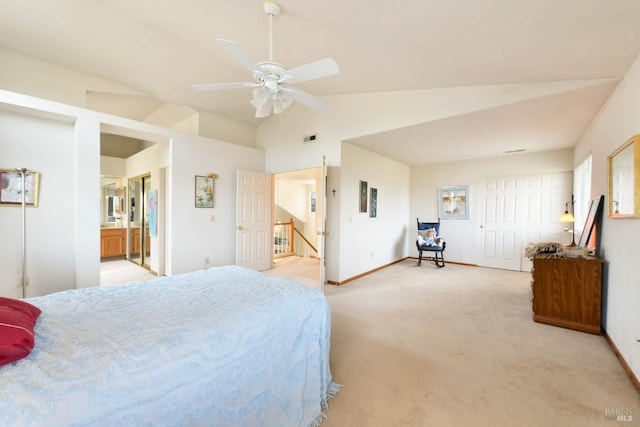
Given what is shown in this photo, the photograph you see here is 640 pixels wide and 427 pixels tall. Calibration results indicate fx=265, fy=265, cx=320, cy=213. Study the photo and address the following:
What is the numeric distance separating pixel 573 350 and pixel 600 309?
66 cm

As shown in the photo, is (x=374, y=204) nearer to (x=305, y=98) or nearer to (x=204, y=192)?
(x=204, y=192)

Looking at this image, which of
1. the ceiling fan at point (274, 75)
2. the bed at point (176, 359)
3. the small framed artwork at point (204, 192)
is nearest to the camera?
the bed at point (176, 359)

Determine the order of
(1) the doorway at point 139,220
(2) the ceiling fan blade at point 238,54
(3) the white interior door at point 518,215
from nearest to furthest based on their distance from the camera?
1. (2) the ceiling fan blade at point 238,54
2. (3) the white interior door at point 518,215
3. (1) the doorway at point 139,220

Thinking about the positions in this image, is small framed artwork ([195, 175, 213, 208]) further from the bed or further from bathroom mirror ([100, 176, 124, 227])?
bathroom mirror ([100, 176, 124, 227])

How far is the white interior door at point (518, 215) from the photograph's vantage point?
4.98 m

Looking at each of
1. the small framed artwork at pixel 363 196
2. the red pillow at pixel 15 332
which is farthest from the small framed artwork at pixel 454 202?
the red pillow at pixel 15 332

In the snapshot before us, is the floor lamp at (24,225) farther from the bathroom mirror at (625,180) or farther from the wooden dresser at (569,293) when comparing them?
the wooden dresser at (569,293)

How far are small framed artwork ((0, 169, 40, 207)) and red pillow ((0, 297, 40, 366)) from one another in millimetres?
2701

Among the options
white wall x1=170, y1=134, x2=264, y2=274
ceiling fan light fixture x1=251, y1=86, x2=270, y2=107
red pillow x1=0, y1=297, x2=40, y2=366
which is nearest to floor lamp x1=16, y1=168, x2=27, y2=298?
white wall x1=170, y1=134, x2=264, y2=274

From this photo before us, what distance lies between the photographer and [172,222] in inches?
160

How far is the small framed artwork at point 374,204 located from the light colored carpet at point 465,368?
1944 millimetres

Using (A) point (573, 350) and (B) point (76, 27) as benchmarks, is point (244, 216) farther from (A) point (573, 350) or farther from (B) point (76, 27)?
(A) point (573, 350)

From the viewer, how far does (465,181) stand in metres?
5.89

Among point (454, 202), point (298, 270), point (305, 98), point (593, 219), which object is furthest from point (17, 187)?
point (454, 202)
